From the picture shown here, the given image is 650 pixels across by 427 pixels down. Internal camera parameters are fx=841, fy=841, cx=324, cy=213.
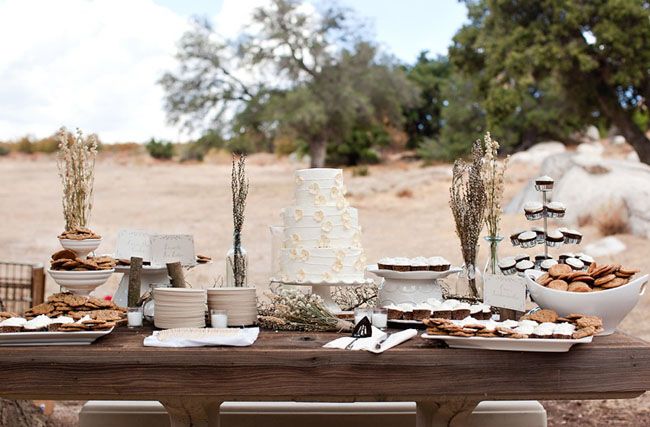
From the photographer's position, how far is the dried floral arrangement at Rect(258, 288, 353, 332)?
2.87 m

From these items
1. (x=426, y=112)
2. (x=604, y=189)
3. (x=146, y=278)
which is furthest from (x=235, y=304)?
(x=426, y=112)

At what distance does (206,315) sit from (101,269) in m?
0.43

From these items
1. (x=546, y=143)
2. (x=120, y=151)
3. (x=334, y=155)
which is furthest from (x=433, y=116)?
(x=120, y=151)

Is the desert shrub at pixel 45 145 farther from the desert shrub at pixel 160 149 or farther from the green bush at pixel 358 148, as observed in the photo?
the green bush at pixel 358 148

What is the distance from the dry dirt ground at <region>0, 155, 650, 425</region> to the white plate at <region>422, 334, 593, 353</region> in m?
3.97

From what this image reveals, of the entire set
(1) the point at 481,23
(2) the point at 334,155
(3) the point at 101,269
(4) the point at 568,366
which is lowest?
(4) the point at 568,366

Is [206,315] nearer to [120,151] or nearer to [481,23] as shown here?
[481,23]

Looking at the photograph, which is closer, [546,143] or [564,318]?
[564,318]

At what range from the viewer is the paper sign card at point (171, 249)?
3279mm

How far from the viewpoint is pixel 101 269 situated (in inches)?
120

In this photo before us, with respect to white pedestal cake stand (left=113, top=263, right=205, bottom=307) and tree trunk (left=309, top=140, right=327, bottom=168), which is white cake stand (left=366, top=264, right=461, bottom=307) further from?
tree trunk (left=309, top=140, right=327, bottom=168)

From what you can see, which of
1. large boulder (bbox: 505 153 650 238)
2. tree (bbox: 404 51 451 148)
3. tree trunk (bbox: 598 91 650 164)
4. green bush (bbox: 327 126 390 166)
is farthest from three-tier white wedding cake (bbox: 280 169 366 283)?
tree (bbox: 404 51 451 148)

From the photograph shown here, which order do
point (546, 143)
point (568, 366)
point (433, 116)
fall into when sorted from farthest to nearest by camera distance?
1. point (433, 116)
2. point (546, 143)
3. point (568, 366)

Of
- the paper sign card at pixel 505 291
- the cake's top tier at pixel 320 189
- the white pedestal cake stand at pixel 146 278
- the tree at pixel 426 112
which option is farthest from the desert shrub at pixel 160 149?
the paper sign card at pixel 505 291
